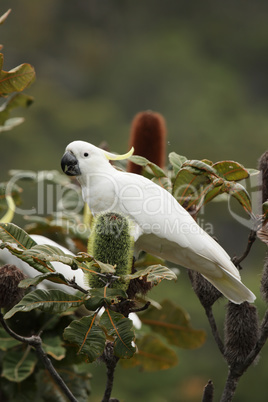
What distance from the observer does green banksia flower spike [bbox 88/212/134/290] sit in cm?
164

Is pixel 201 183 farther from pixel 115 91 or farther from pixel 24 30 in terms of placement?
pixel 24 30

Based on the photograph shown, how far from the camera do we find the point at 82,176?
7.91ft

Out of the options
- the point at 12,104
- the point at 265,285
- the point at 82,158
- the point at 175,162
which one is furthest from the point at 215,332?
the point at 12,104

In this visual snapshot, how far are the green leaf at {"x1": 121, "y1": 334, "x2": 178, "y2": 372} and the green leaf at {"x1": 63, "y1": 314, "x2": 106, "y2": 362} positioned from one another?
1.19 m

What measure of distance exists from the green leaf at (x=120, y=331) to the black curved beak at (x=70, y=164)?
2.75ft

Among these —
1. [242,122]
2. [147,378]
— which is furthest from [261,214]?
[242,122]

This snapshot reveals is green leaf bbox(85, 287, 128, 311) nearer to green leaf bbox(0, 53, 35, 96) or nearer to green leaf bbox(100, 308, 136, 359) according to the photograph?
Result: green leaf bbox(100, 308, 136, 359)

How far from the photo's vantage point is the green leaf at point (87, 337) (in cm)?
161

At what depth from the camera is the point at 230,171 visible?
2023 mm

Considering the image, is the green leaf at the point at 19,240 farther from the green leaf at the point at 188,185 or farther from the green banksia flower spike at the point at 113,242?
the green leaf at the point at 188,185

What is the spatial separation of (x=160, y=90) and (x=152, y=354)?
6129 mm

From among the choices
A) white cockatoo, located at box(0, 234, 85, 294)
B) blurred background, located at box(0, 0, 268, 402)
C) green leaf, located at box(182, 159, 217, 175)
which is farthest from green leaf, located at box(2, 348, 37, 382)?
blurred background, located at box(0, 0, 268, 402)

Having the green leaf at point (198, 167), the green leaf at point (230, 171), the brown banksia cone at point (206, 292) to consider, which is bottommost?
the brown banksia cone at point (206, 292)

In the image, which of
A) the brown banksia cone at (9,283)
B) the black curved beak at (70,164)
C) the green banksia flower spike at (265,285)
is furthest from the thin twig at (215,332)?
the black curved beak at (70,164)
